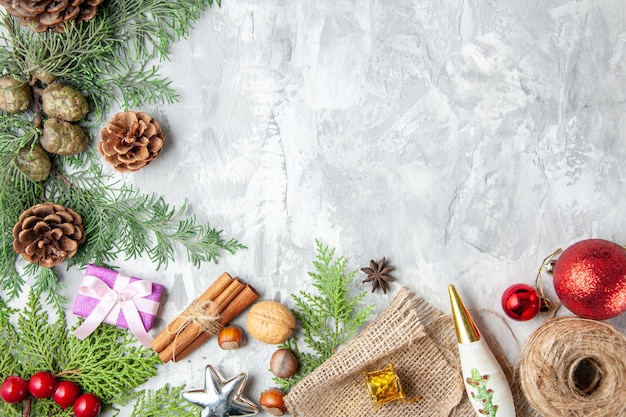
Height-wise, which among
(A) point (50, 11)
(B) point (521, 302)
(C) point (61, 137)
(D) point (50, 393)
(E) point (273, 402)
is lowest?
(D) point (50, 393)

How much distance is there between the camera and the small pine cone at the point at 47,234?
1479 mm

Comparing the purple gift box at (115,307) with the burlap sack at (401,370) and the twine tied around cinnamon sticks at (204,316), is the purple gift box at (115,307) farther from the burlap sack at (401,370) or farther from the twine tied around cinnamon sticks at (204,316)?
the burlap sack at (401,370)

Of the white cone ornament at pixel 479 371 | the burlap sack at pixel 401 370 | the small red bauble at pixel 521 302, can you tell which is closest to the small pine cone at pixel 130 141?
the burlap sack at pixel 401 370

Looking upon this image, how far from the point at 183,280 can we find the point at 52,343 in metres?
0.37

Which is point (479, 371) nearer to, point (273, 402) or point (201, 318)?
point (273, 402)

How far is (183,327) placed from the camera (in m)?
1.53

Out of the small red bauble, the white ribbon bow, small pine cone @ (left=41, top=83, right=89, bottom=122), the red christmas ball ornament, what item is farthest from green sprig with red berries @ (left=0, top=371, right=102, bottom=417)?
the red christmas ball ornament

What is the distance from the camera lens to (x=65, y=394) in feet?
5.05

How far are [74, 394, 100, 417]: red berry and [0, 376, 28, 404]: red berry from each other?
5.4 inches

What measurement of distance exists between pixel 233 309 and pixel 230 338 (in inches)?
2.7

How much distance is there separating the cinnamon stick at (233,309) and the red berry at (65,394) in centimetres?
27

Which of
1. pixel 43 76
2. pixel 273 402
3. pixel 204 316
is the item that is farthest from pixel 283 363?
pixel 43 76

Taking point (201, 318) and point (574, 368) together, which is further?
point (201, 318)

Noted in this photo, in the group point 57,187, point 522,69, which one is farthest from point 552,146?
point 57,187
